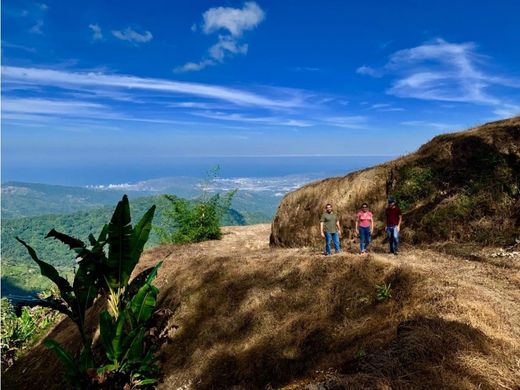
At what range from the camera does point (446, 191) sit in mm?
19516

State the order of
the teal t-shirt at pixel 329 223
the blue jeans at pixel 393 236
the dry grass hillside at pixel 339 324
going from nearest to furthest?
the dry grass hillside at pixel 339 324, the blue jeans at pixel 393 236, the teal t-shirt at pixel 329 223

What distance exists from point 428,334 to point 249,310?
298 inches

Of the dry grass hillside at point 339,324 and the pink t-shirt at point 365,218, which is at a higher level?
the pink t-shirt at point 365,218

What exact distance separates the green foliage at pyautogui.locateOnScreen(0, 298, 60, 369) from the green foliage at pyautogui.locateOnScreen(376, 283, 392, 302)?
25231 millimetres

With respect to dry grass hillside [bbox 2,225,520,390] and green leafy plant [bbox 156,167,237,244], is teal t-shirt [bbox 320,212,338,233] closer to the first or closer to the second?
dry grass hillside [bbox 2,225,520,390]

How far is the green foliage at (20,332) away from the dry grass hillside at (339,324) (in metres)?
10.9

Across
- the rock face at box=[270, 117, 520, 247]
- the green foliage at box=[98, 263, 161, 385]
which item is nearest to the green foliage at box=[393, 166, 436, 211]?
the rock face at box=[270, 117, 520, 247]

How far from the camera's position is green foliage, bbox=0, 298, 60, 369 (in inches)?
1112

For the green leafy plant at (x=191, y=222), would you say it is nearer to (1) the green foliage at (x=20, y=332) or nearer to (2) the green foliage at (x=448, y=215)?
(1) the green foliage at (x=20, y=332)

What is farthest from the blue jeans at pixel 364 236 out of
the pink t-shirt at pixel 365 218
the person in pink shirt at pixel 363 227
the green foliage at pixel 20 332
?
the green foliage at pixel 20 332

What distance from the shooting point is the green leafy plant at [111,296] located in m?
10.3

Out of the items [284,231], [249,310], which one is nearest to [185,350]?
[249,310]

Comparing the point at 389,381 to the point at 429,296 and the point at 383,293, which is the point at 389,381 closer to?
the point at 429,296

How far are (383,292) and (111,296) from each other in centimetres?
780
